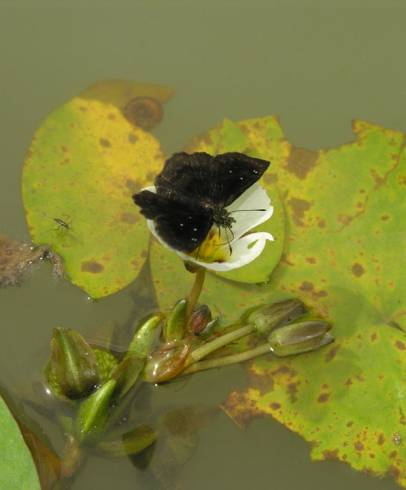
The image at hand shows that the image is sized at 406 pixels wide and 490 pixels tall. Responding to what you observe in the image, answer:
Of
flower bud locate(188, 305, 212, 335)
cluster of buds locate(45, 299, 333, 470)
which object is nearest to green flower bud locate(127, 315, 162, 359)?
cluster of buds locate(45, 299, 333, 470)

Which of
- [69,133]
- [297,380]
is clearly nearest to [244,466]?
[297,380]

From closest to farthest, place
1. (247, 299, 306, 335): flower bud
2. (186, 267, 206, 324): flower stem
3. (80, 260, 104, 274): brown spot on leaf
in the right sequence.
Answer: (186, 267, 206, 324): flower stem
(247, 299, 306, 335): flower bud
(80, 260, 104, 274): brown spot on leaf

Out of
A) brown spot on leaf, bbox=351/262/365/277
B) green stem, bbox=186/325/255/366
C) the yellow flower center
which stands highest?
the yellow flower center

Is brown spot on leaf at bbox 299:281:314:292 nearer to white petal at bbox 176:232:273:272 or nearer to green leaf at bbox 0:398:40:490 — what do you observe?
white petal at bbox 176:232:273:272

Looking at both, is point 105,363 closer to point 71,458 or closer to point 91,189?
point 71,458

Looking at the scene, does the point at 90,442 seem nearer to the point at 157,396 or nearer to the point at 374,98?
the point at 157,396

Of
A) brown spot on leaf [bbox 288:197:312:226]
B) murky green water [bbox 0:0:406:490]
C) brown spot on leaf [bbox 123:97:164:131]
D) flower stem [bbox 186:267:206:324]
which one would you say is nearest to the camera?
flower stem [bbox 186:267:206:324]

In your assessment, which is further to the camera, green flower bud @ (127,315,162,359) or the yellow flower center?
green flower bud @ (127,315,162,359)
